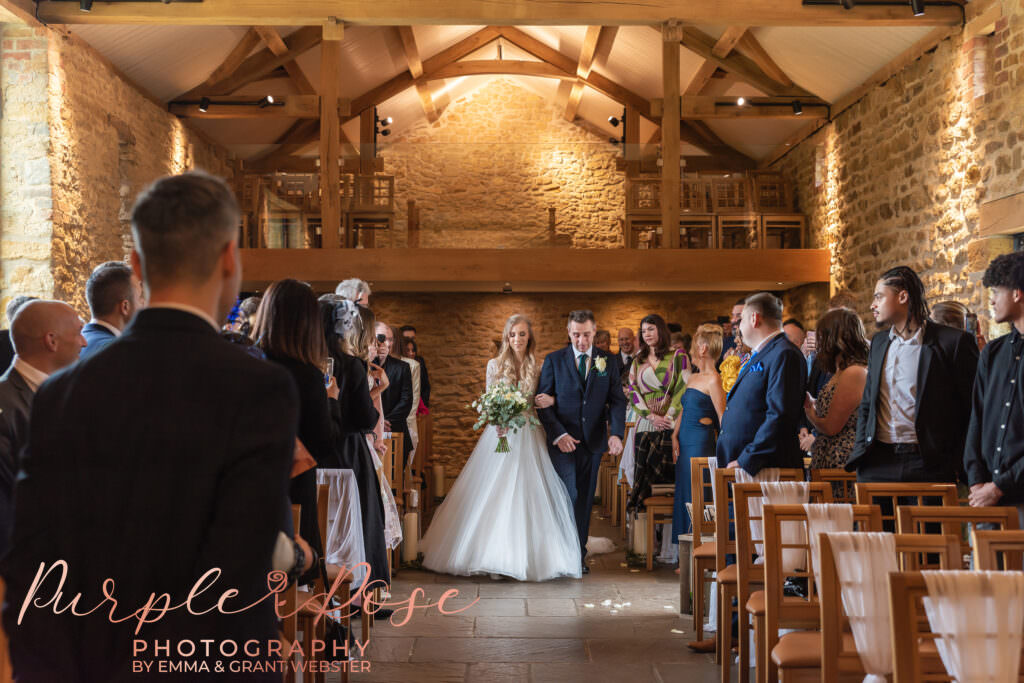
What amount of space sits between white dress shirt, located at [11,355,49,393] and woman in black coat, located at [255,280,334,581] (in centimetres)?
65

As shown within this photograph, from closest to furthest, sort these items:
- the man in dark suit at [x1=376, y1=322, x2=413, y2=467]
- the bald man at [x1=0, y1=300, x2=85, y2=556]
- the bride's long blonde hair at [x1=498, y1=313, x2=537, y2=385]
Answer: the bald man at [x1=0, y1=300, x2=85, y2=556] < the bride's long blonde hair at [x1=498, y1=313, x2=537, y2=385] < the man in dark suit at [x1=376, y1=322, x2=413, y2=467]

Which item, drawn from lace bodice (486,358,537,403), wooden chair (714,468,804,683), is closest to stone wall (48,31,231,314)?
lace bodice (486,358,537,403)

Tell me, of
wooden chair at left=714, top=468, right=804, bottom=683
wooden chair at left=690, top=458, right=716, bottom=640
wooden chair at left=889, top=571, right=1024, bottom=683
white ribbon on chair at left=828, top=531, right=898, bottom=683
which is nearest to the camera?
wooden chair at left=889, top=571, right=1024, bottom=683

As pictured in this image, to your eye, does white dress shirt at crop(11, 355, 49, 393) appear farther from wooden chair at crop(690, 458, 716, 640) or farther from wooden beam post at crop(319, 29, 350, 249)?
wooden beam post at crop(319, 29, 350, 249)

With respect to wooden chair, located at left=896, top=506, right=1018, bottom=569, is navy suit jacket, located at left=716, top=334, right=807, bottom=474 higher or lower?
higher

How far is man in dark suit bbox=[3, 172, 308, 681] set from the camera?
126 cm

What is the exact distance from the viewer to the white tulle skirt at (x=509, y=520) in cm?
547

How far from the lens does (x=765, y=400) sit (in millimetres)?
4219

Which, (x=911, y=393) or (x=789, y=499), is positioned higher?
(x=911, y=393)

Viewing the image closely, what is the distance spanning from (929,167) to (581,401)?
468 centimetres

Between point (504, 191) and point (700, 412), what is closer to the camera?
point (700, 412)

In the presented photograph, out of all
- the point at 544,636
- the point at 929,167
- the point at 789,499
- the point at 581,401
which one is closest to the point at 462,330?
the point at 929,167

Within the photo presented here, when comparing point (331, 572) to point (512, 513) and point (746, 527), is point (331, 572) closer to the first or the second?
point (746, 527)

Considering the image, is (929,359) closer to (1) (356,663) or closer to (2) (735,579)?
(2) (735,579)
